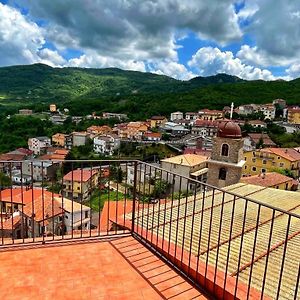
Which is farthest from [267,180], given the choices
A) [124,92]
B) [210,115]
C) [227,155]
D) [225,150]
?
[124,92]

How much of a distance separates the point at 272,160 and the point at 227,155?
21.0 meters

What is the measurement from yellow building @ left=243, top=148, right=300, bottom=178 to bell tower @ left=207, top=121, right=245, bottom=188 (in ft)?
65.5

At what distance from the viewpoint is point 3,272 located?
2791 millimetres

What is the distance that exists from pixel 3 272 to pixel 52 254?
0.52m

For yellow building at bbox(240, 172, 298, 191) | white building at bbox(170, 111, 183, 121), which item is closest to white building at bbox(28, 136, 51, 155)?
white building at bbox(170, 111, 183, 121)

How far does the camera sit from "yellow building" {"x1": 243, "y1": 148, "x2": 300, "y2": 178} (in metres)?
35.7

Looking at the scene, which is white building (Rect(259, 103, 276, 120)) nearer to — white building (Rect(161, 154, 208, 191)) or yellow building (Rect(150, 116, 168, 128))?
yellow building (Rect(150, 116, 168, 128))

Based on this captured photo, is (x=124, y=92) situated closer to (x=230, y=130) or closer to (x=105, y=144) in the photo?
(x=105, y=144)

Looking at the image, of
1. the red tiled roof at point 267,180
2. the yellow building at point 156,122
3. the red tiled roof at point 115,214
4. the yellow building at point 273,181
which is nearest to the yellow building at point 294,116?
the yellow building at point 156,122

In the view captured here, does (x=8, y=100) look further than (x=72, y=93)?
No

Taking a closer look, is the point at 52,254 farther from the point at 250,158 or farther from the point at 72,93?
the point at 72,93

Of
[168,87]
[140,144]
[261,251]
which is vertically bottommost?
[140,144]

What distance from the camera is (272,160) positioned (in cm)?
3609

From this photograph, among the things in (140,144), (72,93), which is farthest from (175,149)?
(72,93)
